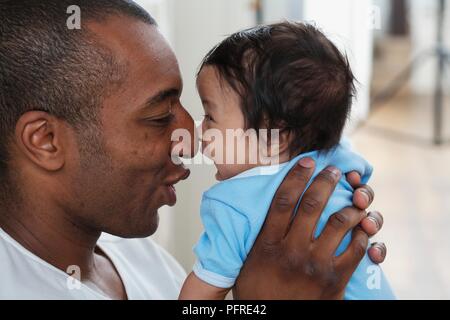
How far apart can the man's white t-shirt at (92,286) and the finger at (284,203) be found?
12.9 inches

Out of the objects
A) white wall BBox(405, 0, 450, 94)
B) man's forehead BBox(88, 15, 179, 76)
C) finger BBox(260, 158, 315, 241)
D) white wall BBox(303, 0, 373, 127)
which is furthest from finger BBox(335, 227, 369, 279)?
white wall BBox(405, 0, 450, 94)

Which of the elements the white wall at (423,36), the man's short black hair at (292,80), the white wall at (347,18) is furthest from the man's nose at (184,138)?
the white wall at (423,36)

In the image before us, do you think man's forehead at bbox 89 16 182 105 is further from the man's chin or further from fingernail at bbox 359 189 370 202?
fingernail at bbox 359 189 370 202

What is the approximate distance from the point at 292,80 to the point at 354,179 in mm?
224

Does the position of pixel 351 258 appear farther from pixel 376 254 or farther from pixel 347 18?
pixel 347 18

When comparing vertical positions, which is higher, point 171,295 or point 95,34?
point 95,34

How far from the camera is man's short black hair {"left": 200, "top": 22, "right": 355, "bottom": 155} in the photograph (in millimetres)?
1148

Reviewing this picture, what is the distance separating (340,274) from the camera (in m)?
1.13

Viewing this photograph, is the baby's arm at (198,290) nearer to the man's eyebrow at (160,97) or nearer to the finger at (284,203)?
the finger at (284,203)

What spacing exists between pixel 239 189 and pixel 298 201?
11cm

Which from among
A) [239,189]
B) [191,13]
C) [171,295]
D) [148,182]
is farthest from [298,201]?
[191,13]

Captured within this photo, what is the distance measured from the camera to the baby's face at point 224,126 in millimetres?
1185
